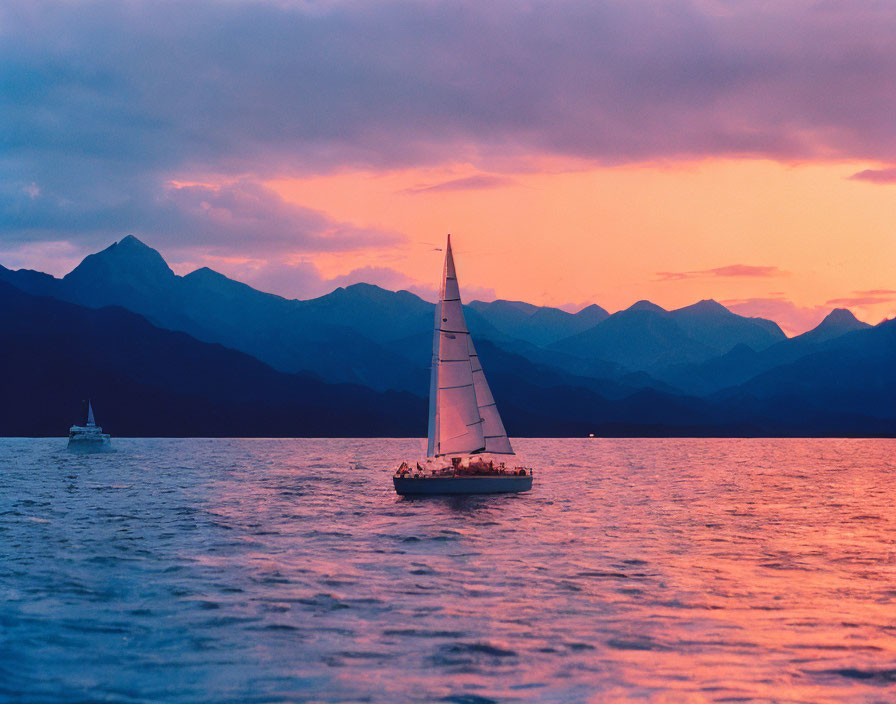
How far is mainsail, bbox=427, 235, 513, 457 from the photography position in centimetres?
7219

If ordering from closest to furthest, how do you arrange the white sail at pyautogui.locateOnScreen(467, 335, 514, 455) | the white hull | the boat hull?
the boat hull → the white sail at pyautogui.locateOnScreen(467, 335, 514, 455) → the white hull

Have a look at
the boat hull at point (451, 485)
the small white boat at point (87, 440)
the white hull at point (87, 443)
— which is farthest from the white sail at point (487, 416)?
the white hull at point (87, 443)

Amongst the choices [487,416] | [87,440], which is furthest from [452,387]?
[87,440]

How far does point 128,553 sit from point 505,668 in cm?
2785

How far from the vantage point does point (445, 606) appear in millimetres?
31000

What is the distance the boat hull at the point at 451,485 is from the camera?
230ft

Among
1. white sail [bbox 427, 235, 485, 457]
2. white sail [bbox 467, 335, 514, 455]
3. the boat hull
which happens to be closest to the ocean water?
the boat hull

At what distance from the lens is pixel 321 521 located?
198 feet

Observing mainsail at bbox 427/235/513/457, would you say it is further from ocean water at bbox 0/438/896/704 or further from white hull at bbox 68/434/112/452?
white hull at bbox 68/434/112/452

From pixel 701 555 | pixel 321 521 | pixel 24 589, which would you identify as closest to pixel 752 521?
pixel 701 555

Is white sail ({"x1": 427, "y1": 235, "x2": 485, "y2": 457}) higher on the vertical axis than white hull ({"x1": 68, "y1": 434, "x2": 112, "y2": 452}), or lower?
higher

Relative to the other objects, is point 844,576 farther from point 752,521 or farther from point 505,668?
point 752,521

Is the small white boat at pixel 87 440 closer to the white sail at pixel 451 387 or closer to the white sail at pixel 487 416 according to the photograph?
the white sail at pixel 487 416

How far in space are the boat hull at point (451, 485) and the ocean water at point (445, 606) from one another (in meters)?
3.44
